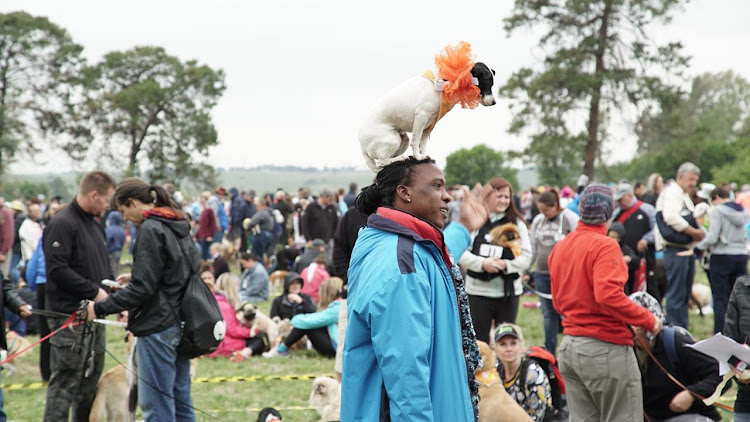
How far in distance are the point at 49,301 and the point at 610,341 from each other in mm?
3843

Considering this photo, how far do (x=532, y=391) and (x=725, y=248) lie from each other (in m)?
3.88

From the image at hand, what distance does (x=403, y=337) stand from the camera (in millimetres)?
2207

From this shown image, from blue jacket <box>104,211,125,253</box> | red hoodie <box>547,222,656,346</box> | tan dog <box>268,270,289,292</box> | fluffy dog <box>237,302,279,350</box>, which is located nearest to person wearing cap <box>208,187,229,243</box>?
blue jacket <box>104,211,125,253</box>

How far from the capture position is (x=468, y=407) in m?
2.35

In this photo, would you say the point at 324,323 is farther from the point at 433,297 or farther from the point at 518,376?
the point at 433,297

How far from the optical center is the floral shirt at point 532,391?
5266 mm

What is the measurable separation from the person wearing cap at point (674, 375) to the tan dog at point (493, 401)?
0.87 metres

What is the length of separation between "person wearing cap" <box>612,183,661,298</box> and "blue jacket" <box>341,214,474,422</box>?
7.19 metres

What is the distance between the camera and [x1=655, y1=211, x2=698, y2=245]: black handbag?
8310 millimetres

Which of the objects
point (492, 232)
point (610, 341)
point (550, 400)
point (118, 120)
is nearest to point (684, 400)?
point (610, 341)

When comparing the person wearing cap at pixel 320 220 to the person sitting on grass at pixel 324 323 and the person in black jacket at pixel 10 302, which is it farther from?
the person in black jacket at pixel 10 302

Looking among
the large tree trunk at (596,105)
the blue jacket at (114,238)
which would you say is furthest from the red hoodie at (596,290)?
the large tree trunk at (596,105)

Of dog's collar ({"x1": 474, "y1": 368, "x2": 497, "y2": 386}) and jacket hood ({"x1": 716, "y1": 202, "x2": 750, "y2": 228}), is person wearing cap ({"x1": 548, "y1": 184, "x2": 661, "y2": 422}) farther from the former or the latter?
jacket hood ({"x1": 716, "y1": 202, "x2": 750, "y2": 228})

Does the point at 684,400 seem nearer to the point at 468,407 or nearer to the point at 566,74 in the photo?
the point at 468,407
